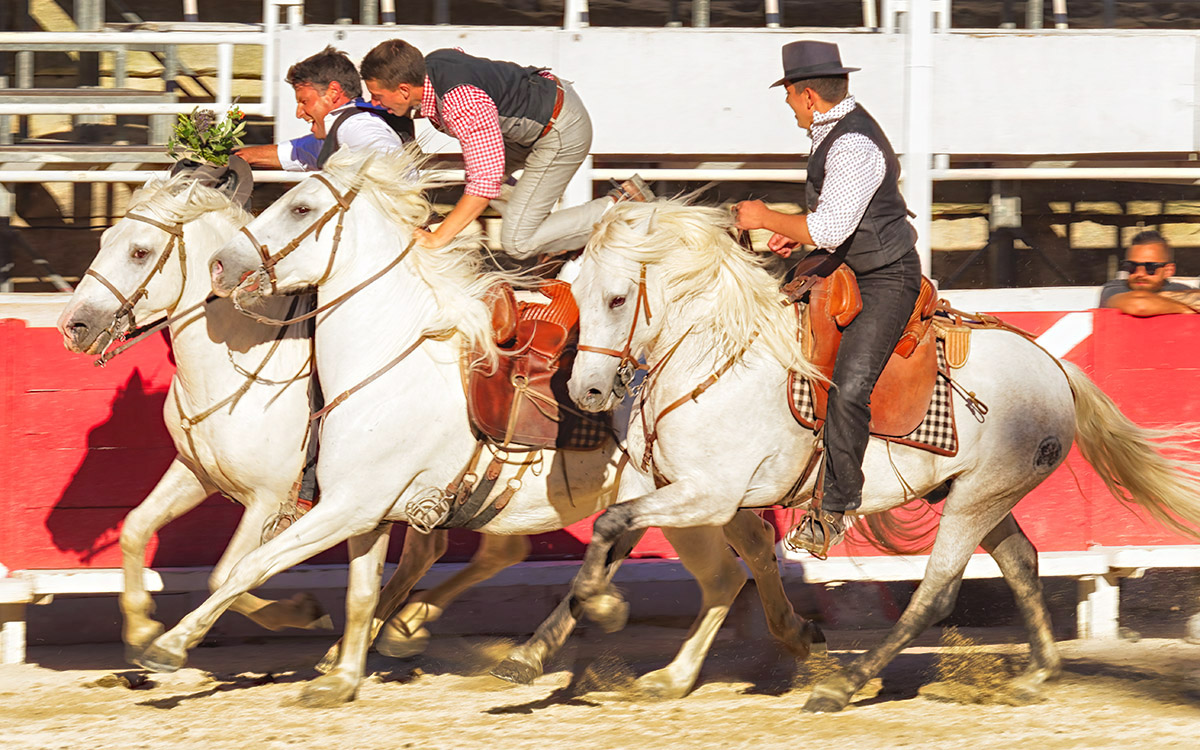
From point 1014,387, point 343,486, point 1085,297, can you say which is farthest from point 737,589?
point 1085,297

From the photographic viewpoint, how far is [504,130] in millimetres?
5090

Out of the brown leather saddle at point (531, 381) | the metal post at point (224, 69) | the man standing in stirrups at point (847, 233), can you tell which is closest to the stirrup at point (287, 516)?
the brown leather saddle at point (531, 381)

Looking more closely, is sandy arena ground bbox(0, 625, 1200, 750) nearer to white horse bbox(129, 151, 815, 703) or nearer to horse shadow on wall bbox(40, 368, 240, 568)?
white horse bbox(129, 151, 815, 703)

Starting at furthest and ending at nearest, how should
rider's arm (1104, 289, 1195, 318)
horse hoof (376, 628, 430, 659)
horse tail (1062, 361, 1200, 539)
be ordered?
rider's arm (1104, 289, 1195, 318) < horse hoof (376, 628, 430, 659) < horse tail (1062, 361, 1200, 539)

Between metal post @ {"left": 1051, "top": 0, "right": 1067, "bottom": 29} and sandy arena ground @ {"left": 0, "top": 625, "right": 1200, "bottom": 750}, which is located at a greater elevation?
metal post @ {"left": 1051, "top": 0, "right": 1067, "bottom": 29}

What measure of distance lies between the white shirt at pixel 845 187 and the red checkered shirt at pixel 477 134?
3.80 ft

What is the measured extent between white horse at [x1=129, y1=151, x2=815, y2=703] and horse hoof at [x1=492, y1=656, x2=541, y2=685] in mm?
645

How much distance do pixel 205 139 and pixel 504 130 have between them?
1195 millimetres

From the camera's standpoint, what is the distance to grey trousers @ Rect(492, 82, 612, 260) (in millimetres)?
5172

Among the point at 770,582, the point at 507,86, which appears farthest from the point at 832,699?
the point at 507,86

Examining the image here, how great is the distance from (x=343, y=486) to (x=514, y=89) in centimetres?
161

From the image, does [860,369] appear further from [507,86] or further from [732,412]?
[507,86]

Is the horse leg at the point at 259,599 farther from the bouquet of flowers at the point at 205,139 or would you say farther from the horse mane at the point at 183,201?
the bouquet of flowers at the point at 205,139

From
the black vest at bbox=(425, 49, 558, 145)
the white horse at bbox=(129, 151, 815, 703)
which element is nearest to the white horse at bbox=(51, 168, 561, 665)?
the white horse at bbox=(129, 151, 815, 703)
